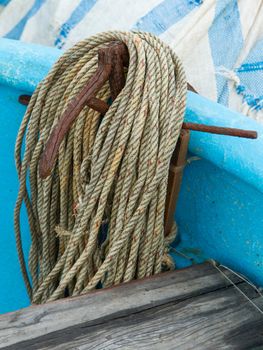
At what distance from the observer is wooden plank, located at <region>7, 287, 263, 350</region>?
4.15ft

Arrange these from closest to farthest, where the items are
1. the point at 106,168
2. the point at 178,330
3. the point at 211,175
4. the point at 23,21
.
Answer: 1. the point at 178,330
2. the point at 106,168
3. the point at 211,175
4. the point at 23,21

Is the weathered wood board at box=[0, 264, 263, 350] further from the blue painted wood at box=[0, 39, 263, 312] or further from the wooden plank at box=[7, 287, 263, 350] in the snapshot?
the blue painted wood at box=[0, 39, 263, 312]

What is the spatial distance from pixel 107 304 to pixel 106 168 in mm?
347

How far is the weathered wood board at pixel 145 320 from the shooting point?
1271mm

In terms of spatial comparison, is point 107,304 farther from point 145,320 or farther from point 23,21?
point 23,21

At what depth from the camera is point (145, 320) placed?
1.36 m

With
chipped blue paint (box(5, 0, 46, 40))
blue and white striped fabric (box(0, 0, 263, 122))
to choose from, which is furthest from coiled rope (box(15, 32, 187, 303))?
chipped blue paint (box(5, 0, 46, 40))

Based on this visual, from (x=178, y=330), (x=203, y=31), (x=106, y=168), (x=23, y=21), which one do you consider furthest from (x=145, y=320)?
(x=23, y=21)

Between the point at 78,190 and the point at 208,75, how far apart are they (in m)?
1.46

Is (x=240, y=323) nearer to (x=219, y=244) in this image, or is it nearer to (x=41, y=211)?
(x=219, y=244)

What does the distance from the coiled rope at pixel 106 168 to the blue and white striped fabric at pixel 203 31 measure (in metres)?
1.36

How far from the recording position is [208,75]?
2.84 meters

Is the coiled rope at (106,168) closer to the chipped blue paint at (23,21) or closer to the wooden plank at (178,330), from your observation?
the wooden plank at (178,330)

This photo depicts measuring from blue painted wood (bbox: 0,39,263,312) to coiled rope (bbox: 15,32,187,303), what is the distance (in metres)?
0.12
